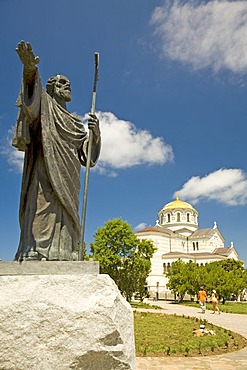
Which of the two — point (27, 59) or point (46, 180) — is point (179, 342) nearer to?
point (46, 180)

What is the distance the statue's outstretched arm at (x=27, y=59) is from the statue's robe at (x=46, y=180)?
9 centimetres

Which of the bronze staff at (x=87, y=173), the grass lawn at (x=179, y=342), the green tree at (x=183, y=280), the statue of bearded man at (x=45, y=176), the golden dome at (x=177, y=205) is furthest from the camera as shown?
the golden dome at (x=177, y=205)

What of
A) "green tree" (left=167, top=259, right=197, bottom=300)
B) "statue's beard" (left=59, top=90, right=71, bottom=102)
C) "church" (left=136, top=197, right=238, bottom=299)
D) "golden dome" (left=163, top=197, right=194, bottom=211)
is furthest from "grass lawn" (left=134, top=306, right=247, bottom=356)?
"golden dome" (left=163, top=197, right=194, bottom=211)

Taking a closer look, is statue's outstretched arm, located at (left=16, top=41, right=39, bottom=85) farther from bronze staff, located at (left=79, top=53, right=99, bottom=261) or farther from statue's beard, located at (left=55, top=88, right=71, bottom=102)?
bronze staff, located at (left=79, top=53, right=99, bottom=261)

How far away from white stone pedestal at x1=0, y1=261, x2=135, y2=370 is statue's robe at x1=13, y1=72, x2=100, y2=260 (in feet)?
1.73

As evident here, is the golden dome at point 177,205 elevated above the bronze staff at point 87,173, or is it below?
above

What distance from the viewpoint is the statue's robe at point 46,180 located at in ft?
12.5

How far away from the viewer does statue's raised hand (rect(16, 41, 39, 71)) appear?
3.46 meters

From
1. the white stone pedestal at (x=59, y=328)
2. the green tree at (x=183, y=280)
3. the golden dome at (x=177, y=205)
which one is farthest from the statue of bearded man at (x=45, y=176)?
the golden dome at (x=177, y=205)

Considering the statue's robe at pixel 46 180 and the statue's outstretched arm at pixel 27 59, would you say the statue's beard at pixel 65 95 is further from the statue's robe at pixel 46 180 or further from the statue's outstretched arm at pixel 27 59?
the statue's outstretched arm at pixel 27 59

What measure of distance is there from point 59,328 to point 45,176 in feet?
5.31

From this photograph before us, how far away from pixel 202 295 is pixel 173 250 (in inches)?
1369

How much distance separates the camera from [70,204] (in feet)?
13.1

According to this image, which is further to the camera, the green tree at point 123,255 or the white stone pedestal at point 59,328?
the green tree at point 123,255
